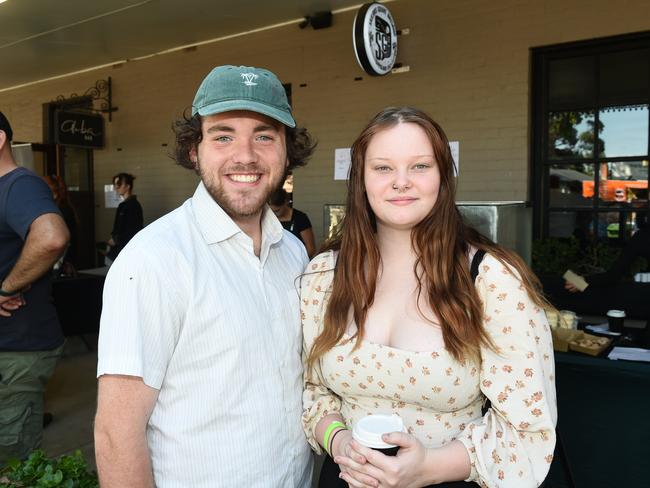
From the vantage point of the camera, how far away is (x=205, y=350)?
1.41 m

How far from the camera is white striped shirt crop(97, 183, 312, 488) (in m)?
1.31

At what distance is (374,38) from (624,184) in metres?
2.58

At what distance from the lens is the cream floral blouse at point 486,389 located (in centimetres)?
145

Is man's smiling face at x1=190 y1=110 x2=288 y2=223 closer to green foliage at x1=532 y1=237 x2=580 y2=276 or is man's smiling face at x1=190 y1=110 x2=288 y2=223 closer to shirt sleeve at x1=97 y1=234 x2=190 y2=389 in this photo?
shirt sleeve at x1=97 y1=234 x2=190 y2=389

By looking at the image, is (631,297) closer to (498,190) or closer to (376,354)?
(498,190)

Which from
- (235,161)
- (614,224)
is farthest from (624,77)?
(235,161)

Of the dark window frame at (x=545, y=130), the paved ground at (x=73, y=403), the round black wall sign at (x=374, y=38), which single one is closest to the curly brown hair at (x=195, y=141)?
the paved ground at (x=73, y=403)

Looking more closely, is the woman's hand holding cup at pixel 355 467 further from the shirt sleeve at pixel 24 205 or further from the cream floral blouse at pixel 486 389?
the shirt sleeve at pixel 24 205

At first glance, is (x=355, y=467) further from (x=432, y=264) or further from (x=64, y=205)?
(x=64, y=205)

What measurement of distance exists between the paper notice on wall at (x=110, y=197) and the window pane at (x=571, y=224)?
6294 mm

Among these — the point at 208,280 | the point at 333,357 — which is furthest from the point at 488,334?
the point at 208,280

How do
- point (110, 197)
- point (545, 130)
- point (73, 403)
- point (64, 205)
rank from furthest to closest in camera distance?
point (110, 197), point (64, 205), point (545, 130), point (73, 403)

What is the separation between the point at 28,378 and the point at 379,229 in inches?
75.5

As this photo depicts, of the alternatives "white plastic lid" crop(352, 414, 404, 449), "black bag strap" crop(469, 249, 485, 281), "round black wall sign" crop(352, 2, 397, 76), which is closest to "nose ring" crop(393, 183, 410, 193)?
"black bag strap" crop(469, 249, 485, 281)
